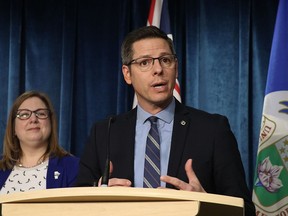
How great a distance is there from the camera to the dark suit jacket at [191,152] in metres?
2.08

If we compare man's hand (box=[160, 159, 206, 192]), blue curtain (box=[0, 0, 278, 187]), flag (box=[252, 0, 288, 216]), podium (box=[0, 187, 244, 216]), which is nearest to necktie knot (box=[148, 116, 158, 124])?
man's hand (box=[160, 159, 206, 192])

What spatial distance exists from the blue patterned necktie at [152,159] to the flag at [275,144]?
1.14 m

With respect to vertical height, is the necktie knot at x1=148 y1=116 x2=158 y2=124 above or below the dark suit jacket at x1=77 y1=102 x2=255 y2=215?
above

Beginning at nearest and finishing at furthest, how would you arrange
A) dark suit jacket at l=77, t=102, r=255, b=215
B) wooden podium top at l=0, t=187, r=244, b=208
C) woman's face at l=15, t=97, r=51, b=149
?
wooden podium top at l=0, t=187, r=244, b=208 < dark suit jacket at l=77, t=102, r=255, b=215 < woman's face at l=15, t=97, r=51, b=149

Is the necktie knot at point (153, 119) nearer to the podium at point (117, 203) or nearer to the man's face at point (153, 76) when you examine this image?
the man's face at point (153, 76)

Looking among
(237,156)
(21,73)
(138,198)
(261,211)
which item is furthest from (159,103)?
(21,73)

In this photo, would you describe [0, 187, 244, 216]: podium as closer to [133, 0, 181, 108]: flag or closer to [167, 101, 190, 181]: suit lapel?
[167, 101, 190, 181]: suit lapel

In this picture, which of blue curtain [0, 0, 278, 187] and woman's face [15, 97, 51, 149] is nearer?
woman's face [15, 97, 51, 149]

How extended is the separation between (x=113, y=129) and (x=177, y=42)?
2009mm

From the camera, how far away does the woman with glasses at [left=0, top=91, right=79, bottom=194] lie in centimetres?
309

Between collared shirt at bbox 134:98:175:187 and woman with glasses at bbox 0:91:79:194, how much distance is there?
3.08ft

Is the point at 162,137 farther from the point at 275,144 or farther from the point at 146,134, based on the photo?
the point at 275,144

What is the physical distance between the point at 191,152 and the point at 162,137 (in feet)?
0.50

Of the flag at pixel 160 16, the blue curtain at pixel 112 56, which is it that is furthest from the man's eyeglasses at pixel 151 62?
the blue curtain at pixel 112 56
